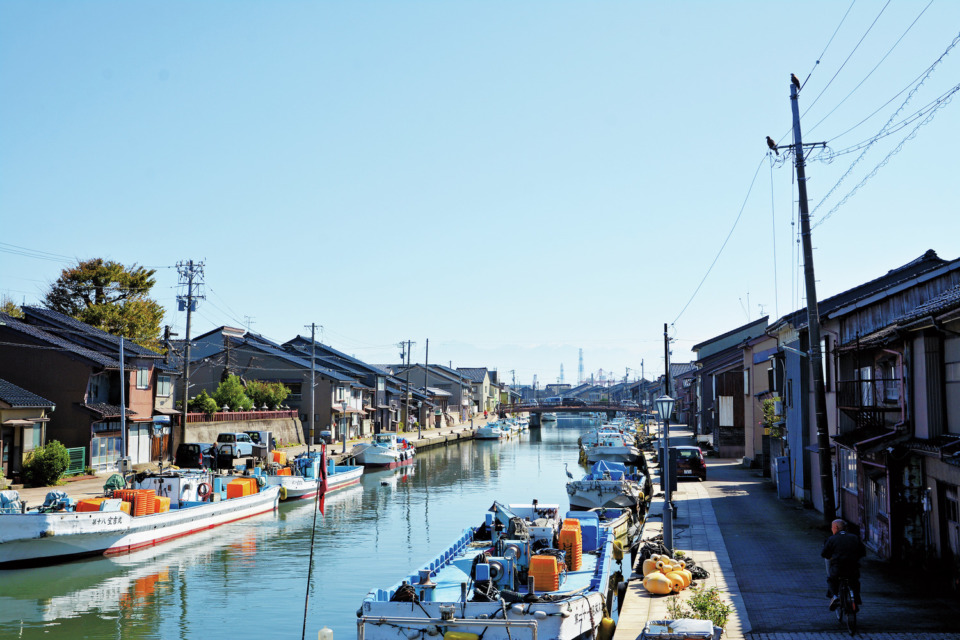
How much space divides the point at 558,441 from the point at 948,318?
3734 inches

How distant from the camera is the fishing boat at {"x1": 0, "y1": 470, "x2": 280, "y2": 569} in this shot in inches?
988

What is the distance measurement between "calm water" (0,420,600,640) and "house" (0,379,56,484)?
11.2m

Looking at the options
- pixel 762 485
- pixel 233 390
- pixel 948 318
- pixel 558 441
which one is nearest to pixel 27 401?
pixel 233 390

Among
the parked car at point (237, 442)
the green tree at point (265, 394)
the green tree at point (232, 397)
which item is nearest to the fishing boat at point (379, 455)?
the parked car at point (237, 442)

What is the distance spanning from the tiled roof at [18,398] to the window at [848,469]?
34568mm

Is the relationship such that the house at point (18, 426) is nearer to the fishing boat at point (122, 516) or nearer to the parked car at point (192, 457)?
the fishing boat at point (122, 516)

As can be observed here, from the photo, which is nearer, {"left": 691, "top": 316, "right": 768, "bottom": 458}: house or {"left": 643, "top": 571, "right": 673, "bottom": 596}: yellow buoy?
{"left": 643, "top": 571, "right": 673, "bottom": 596}: yellow buoy

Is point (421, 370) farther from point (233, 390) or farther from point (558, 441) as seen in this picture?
point (233, 390)

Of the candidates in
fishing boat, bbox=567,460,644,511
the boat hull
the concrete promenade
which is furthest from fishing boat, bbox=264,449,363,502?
the concrete promenade

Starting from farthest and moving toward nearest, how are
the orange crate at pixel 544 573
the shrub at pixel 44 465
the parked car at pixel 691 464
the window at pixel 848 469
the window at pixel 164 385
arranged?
the window at pixel 164 385, the parked car at pixel 691 464, the shrub at pixel 44 465, the window at pixel 848 469, the orange crate at pixel 544 573

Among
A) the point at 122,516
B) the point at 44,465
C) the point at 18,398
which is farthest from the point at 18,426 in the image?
the point at 122,516

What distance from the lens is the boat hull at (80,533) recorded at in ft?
81.7

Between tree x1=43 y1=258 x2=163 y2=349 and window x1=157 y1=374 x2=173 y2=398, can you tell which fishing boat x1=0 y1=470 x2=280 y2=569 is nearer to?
window x1=157 y1=374 x2=173 y2=398

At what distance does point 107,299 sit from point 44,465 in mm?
30674
